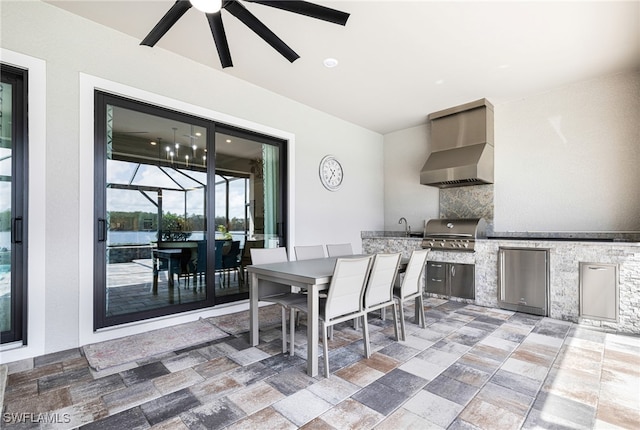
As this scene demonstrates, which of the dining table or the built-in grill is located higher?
the built-in grill

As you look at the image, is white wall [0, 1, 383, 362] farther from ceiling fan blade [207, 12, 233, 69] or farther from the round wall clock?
the round wall clock

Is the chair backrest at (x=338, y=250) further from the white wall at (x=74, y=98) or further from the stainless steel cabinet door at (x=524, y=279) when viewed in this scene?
the stainless steel cabinet door at (x=524, y=279)

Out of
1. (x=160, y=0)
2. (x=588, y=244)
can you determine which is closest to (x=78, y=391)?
(x=160, y=0)

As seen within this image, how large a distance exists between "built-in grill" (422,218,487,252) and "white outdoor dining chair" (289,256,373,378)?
2448mm

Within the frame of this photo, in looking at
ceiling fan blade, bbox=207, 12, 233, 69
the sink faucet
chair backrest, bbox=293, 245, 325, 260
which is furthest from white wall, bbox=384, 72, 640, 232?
ceiling fan blade, bbox=207, 12, 233, 69

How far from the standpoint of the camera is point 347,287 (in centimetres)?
238

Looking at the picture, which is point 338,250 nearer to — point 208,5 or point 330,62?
point 330,62

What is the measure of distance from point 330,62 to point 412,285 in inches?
99.9

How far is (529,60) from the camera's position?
3.38 metres

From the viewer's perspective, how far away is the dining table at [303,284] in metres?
2.24

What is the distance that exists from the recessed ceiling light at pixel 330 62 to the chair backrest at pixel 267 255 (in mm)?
2125

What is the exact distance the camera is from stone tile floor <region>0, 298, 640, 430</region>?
5.69 ft

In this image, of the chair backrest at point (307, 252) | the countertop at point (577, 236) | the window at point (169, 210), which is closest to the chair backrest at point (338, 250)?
the chair backrest at point (307, 252)

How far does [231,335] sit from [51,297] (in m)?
1.51
